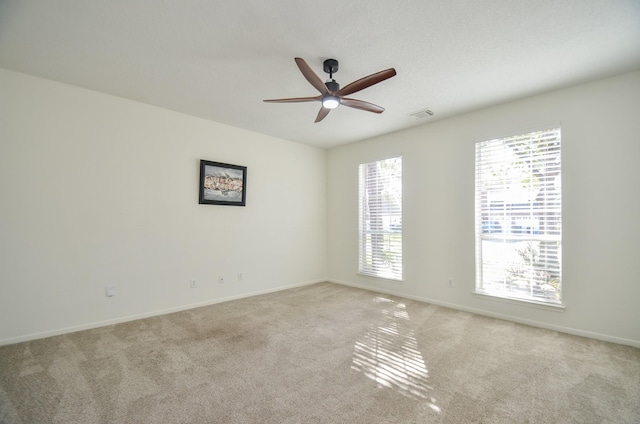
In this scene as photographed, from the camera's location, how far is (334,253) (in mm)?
5836

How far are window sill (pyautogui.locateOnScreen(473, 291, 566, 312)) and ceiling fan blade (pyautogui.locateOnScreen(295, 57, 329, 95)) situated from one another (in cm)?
333

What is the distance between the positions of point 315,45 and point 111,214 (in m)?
3.11

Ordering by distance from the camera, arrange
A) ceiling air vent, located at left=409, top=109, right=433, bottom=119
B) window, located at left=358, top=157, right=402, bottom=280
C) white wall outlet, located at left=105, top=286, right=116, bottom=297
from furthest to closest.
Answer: window, located at left=358, top=157, right=402, bottom=280 → ceiling air vent, located at left=409, top=109, right=433, bottom=119 → white wall outlet, located at left=105, top=286, right=116, bottom=297

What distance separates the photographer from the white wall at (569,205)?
286 centimetres

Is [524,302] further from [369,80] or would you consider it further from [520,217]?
[369,80]

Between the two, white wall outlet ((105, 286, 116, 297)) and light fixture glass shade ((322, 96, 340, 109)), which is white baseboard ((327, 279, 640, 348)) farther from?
white wall outlet ((105, 286, 116, 297))

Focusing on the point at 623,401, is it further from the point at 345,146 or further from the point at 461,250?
the point at 345,146

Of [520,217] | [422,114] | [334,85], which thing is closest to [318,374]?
[334,85]

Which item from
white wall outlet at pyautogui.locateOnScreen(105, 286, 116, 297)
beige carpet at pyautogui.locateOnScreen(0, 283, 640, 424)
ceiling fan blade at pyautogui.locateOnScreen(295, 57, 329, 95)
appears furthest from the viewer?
white wall outlet at pyautogui.locateOnScreen(105, 286, 116, 297)

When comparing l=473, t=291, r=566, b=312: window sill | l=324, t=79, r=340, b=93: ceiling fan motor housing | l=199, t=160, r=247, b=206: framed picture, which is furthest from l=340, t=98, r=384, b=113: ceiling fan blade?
l=473, t=291, r=566, b=312: window sill

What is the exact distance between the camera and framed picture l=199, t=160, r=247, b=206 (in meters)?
4.19

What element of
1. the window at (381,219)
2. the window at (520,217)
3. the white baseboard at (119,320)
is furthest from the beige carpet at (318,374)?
the window at (381,219)

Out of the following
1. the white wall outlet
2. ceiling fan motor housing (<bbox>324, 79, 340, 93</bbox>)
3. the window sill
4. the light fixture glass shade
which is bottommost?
the window sill

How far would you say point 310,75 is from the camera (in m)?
2.33
